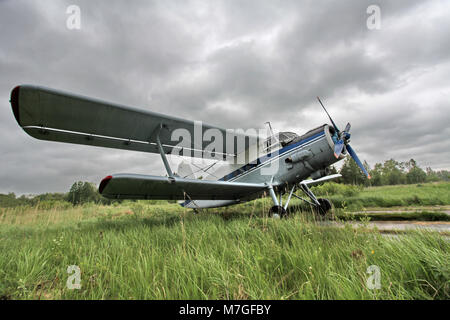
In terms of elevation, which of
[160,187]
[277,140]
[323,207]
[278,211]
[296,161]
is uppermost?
[277,140]

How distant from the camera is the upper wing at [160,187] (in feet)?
9.68

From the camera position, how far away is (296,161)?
462 cm

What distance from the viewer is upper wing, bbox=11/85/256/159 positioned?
3.04 metres

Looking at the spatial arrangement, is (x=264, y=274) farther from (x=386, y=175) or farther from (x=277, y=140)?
(x=386, y=175)

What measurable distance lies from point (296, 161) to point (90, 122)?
16.2 feet

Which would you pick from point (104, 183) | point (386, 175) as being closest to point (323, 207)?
point (104, 183)

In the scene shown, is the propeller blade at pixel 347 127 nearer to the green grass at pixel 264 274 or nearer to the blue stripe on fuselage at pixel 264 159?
the blue stripe on fuselage at pixel 264 159

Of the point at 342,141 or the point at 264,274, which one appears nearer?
the point at 264,274

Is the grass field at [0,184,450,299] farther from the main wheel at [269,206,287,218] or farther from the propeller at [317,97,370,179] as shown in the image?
the propeller at [317,97,370,179]

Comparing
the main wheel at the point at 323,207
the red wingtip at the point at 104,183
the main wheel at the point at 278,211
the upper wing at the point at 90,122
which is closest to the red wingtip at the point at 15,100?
the upper wing at the point at 90,122

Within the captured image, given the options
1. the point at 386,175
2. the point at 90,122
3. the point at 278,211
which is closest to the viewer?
the point at 90,122

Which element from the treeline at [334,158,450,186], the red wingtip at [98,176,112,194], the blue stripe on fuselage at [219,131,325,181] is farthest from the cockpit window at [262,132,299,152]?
the treeline at [334,158,450,186]
